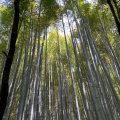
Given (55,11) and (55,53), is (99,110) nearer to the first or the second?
(55,11)

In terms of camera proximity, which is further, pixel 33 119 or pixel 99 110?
pixel 33 119

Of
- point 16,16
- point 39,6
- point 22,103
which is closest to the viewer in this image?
point 16,16

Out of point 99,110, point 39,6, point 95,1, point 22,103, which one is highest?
point 95,1

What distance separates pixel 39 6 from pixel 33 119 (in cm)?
326

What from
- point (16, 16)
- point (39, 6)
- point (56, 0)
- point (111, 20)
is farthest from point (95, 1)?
point (16, 16)

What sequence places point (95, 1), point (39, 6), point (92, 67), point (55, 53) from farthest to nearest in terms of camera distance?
1. point (55, 53)
2. point (95, 1)
3. point (39, 6)
4. point (92, 67)

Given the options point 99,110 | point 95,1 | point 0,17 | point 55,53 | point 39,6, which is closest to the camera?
point 99,110

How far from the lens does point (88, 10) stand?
5926 millimetres

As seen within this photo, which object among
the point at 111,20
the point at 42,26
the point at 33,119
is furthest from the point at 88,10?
the point at 33,119

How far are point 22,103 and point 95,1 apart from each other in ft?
13.6

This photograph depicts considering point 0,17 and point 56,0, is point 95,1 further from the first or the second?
point 0,17

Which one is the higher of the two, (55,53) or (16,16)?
(55,53)

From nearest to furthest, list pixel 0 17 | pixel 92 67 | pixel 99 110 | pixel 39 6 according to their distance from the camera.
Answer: pixel 99 110 < pixel 92 67 < pixel 39 6 < pixel 0 17

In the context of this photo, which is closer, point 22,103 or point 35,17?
point 22,103
